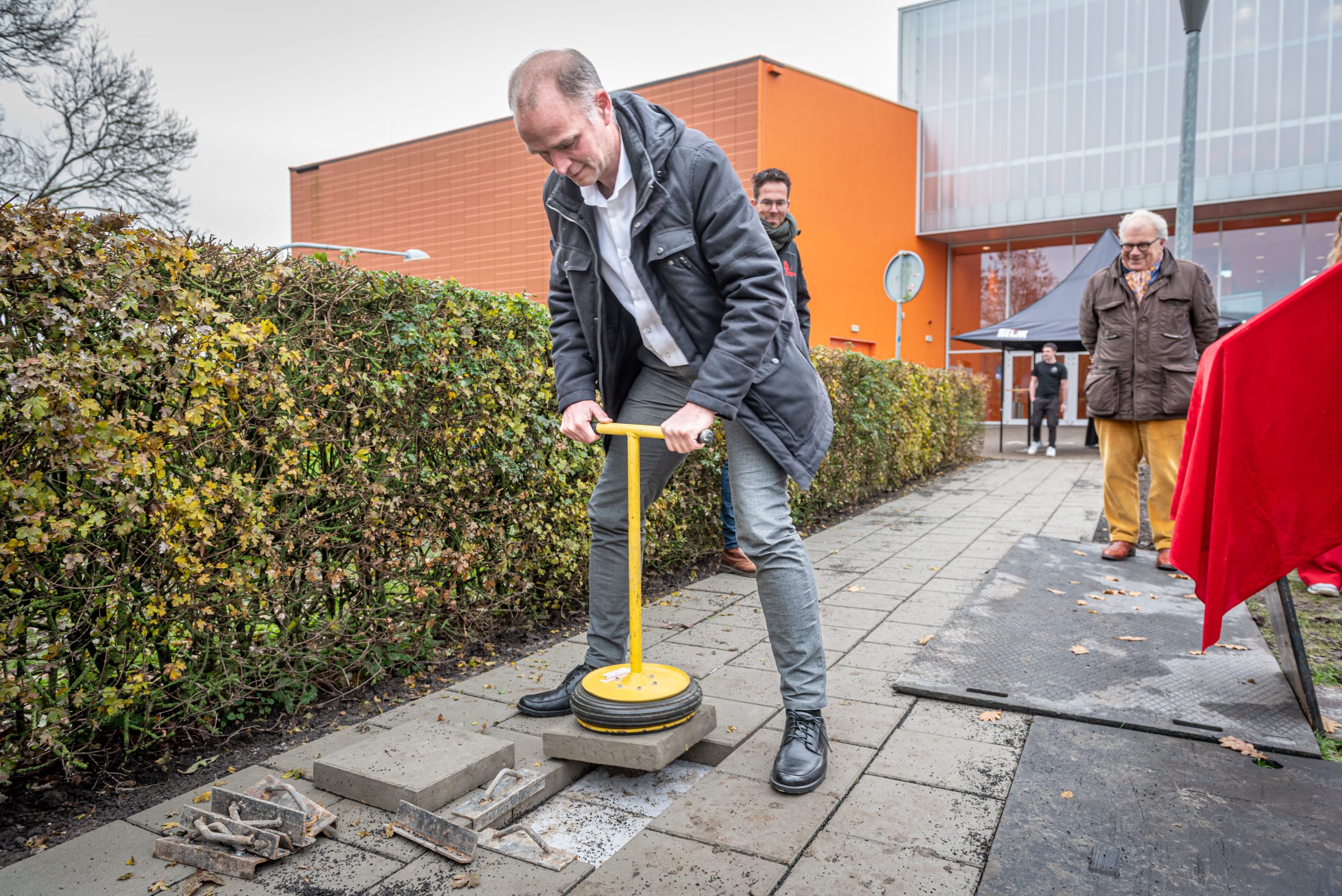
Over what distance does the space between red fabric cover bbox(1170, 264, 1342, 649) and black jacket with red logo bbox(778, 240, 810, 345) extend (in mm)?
1866

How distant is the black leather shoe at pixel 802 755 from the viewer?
2.38m

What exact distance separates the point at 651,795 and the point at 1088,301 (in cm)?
452

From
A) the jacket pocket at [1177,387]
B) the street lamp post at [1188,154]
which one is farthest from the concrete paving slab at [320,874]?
the street lamp post at [1188,154]

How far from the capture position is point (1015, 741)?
272 centimetres

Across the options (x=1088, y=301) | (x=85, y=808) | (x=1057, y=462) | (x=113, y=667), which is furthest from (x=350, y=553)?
(x=1057, y=462)

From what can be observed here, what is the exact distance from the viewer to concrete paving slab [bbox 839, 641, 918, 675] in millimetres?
3520

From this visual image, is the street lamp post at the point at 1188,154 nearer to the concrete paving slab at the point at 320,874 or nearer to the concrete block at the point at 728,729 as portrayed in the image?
the concrete block at the point at 728,729

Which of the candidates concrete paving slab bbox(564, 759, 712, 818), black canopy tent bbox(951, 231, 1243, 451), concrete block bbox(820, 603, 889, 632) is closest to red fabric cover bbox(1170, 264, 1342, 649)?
concrete block bbox(820, 603, 889, 632)

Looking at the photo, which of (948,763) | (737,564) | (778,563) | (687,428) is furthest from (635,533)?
(737,564)

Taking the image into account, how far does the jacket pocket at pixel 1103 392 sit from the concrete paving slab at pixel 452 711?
3942mm

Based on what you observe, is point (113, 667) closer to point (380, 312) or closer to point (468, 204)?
point (380, 312)

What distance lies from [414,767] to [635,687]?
65 cm

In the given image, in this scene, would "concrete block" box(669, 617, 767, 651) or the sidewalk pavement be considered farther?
"concrete block" box(669, 617, 767, 651)

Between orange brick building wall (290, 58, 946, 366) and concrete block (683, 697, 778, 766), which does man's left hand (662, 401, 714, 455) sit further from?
orange brick building wall (290, 58, 946, 366)
